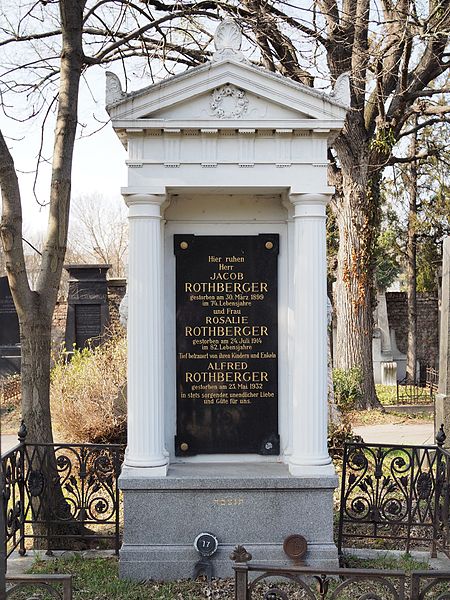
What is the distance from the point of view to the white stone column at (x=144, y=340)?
Answer: 18.2 feet

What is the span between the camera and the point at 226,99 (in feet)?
18.3

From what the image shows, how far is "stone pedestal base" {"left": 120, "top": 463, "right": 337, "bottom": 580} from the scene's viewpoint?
5.54 meters

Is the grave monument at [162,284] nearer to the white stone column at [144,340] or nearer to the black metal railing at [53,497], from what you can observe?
the white stone column at [144,340]

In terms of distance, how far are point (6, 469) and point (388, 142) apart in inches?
488

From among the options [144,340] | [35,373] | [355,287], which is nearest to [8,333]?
[355,287]

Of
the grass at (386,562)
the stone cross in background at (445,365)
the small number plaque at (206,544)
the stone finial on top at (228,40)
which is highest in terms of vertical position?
the stone finial on top at (228,40)

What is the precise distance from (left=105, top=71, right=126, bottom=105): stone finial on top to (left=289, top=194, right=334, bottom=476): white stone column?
1.65 metres

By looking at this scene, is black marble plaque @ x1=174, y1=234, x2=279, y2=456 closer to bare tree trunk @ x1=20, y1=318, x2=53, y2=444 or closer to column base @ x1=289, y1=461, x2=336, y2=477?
column base @ x1=289, y1=461, x2=336, y2=477

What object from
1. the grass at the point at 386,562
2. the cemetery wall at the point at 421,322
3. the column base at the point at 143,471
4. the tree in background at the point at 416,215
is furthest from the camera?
the cemetery wall at the point at 421,322

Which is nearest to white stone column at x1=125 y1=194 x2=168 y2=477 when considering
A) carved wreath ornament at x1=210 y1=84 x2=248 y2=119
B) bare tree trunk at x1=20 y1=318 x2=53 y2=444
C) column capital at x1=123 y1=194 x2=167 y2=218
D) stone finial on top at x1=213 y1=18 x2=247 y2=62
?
column capital at x1=123 y1=194 x2=167 y2=218

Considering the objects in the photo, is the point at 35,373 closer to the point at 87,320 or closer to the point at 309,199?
the point at 309,199

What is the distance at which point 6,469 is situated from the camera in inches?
231

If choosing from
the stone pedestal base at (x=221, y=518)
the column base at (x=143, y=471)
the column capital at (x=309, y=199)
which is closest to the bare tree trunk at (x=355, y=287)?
the column capital at (x=309, y=199)

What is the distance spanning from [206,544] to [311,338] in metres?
1.89
